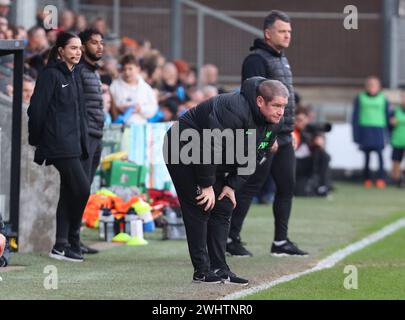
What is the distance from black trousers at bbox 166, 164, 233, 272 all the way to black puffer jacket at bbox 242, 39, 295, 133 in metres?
2.23

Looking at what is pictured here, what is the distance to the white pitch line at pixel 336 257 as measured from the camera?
10477mm

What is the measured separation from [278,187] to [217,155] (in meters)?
2.90

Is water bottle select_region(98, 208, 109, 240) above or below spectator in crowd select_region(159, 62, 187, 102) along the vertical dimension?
below

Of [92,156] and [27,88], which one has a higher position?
[27,88]

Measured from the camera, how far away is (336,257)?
13.3 meters

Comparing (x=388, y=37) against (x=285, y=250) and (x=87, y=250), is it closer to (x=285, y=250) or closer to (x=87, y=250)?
(x=285, y=250)

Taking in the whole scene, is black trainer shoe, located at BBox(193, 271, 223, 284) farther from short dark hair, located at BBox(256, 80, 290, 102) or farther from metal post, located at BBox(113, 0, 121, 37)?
metal post, located at BBox(113, 0, 121, 37)

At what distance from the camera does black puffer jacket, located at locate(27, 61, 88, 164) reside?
12.3m

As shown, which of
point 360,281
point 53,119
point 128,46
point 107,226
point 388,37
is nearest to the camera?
point 360,281

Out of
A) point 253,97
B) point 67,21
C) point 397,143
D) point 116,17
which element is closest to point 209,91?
point 67,21

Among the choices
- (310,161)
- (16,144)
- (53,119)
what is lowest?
(310,161)

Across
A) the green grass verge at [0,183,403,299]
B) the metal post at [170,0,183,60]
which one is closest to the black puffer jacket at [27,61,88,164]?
the green grass verge at [0,183,403,299]

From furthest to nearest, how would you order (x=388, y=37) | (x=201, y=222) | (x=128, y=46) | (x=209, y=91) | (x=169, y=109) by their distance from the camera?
1. (x=388, y=37)
2. (x=128, y=46)
3. (x=209, y=91)
4. (x=169, y=109)
5. (x=201, y=222)
